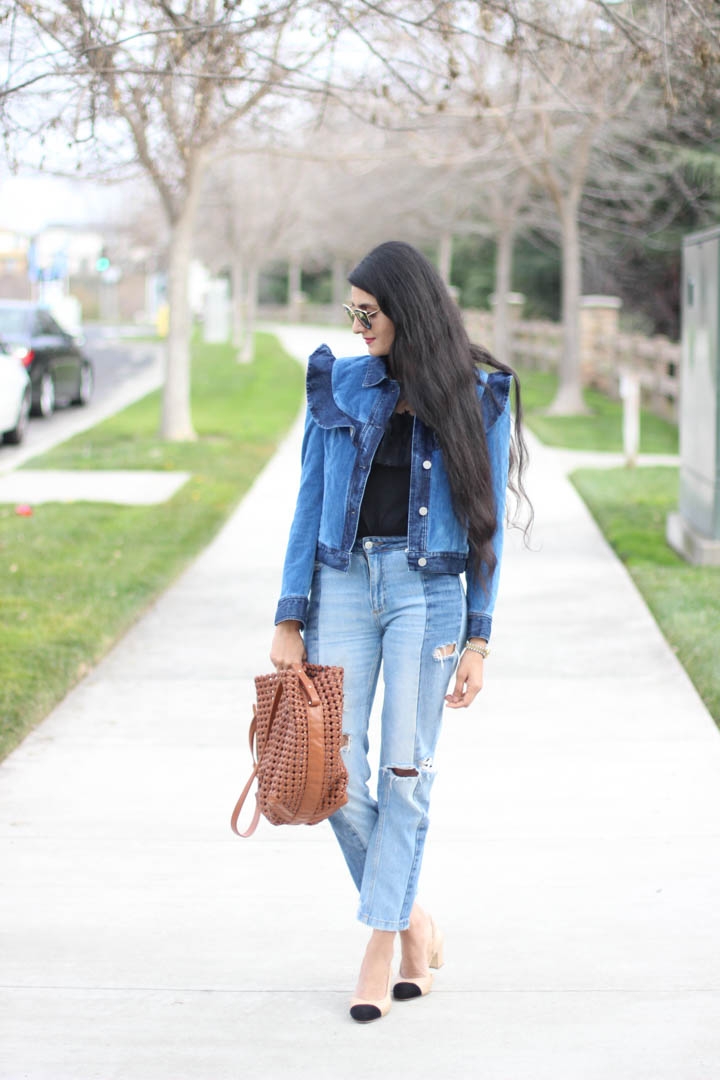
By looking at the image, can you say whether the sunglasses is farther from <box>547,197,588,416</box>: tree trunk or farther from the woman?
<box>547,197,588,416</box>: tree trunk

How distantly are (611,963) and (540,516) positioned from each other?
27.2ft

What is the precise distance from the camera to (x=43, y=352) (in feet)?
69.0

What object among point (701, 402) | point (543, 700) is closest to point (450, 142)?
point (701, 402)

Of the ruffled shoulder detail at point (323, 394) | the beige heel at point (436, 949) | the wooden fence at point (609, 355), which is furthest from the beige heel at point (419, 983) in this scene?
the wooden fence at point (609, 355)

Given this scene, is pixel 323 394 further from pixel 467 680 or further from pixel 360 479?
pixel 467 680

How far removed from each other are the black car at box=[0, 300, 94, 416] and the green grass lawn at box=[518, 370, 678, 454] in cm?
660

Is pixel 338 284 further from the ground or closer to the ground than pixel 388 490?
further from the ground

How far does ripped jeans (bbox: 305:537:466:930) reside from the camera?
3479mm

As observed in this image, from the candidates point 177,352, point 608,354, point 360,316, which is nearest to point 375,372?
point 360,316

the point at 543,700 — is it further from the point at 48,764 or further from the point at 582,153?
the point at 582,153

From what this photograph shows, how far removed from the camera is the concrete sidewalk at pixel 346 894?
135 inches

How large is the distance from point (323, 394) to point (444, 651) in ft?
2.13

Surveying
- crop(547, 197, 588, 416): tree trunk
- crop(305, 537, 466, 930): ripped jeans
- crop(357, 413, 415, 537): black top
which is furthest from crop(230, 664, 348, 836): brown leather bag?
crop(547, 197, 588, 416): tree trunk

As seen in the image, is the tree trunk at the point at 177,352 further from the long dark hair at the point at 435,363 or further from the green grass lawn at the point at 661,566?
the long dark hair at the point at 435,363
